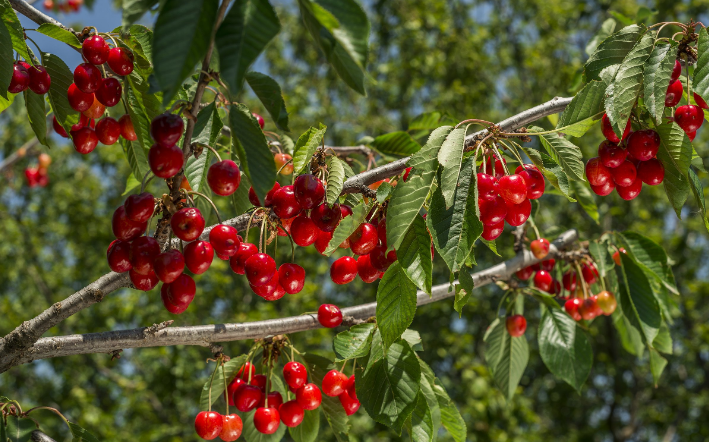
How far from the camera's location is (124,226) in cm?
107

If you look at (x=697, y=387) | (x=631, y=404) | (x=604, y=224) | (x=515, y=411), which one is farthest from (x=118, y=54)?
(x=697, y=387)

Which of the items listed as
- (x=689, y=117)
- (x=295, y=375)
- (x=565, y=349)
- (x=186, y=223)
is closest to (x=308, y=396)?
(x=295, y=375)

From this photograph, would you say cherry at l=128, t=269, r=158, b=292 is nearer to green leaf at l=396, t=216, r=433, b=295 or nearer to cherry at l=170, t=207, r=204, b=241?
cherry at l=170, t=207, r=204, b=241

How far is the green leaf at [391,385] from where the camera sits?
1281mm

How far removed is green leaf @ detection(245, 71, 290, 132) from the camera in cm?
103

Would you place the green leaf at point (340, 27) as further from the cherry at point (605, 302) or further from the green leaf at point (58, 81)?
the cherry at point (605, 302)

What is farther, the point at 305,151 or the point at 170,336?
the point at 170,336

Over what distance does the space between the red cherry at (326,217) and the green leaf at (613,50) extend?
0.72 meters

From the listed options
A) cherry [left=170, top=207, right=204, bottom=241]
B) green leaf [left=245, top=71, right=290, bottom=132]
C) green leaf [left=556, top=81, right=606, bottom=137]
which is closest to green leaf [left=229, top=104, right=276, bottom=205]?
green leaf [left=245, top=71, right=290, bottom=132]

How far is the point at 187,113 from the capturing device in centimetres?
97

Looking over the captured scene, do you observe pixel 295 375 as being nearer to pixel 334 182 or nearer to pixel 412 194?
pixel 334 182

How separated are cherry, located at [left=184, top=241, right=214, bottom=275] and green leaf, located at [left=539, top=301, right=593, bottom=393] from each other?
1.41 m

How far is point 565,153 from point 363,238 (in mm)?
487

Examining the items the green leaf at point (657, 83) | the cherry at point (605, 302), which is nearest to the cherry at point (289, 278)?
the green leaf at point (657, 83)
